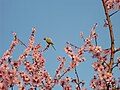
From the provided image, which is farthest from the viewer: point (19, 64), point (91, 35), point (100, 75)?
point (91, 35)

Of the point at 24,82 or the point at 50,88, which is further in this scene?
the point at 50,88

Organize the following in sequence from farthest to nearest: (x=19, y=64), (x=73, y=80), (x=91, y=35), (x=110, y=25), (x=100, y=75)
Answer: (x=91, y=35)
(x=19, y=64)
(x=73, y=80)
(x=100, y=75)
(x=110, y=25)

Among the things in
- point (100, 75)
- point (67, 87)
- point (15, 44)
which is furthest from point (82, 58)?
point (15, 44)

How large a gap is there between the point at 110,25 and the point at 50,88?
3.68m

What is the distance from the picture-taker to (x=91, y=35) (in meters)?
8.94

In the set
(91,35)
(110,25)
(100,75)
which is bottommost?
(100,75)

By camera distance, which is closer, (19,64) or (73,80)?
(73,80)

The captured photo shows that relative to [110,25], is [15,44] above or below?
above

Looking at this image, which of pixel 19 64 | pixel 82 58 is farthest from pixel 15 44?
pixel 82 58

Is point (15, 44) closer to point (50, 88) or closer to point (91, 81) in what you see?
point (50, 88)

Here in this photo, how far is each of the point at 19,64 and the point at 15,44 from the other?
40.0 inches

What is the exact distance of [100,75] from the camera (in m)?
6.65

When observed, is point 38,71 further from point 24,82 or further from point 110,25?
point 110,25

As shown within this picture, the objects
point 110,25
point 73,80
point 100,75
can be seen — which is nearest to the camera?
point 110,25
